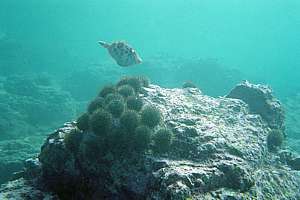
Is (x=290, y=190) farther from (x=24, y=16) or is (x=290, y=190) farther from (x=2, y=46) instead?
(x=24, y=16)

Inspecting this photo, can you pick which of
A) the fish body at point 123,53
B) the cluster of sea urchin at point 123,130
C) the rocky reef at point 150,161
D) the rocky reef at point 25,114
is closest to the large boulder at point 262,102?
the rocky reef at point 150,161

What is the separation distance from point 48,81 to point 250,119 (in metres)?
30.4

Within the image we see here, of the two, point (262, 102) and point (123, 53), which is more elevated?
point (262, 102)

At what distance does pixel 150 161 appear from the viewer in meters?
7.70

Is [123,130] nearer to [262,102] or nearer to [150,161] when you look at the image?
[150,161]

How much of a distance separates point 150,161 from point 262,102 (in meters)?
8.24

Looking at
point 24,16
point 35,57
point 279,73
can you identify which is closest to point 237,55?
point 279,73

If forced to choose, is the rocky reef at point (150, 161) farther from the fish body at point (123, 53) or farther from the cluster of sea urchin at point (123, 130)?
the fish body at point (123, 53)

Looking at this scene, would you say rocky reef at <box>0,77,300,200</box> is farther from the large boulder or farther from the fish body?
the large boulder

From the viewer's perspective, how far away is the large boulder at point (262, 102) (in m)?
14.0

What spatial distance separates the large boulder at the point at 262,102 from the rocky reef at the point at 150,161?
3.29 metres

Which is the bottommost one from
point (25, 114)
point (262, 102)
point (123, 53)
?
point (123, 53)

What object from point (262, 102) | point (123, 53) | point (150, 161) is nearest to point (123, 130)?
point (150, 161)

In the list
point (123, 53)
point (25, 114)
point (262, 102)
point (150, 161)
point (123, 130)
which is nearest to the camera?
point (150, 161)
